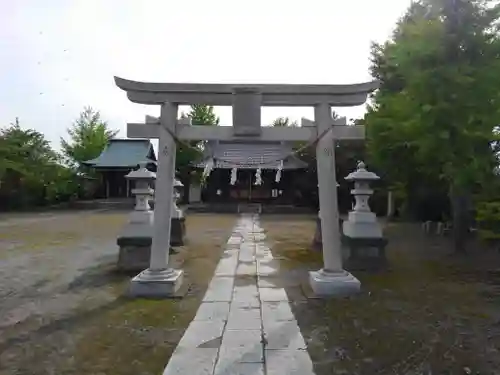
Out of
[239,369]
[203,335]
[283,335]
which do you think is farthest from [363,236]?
[239,369]

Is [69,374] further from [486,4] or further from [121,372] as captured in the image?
[486,4]

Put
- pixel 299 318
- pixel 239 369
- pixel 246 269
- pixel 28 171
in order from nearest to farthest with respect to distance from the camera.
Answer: pixel 239 369
pixel 299 318
pixel 246 269
pixel 28 171

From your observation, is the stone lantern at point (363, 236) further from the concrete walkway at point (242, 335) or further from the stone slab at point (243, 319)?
the stone slab at point (243, 319)

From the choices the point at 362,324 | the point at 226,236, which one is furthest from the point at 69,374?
the point at 226,236

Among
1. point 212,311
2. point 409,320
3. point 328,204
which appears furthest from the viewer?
point 328,204

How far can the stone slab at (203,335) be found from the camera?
4.11 meters

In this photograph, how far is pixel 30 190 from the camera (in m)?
31.5

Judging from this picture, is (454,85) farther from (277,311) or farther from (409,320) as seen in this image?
(277,311)

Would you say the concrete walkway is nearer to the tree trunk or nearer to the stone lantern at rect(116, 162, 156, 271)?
the stone lantern at rect(116, 162, 156, 271)

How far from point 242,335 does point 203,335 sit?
0.37 m

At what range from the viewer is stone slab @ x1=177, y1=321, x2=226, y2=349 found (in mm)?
4110

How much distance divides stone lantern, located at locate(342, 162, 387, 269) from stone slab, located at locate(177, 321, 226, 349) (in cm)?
408

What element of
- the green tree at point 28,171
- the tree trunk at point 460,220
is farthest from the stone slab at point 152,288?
the green tree at point 28,171

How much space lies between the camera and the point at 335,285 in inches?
240
